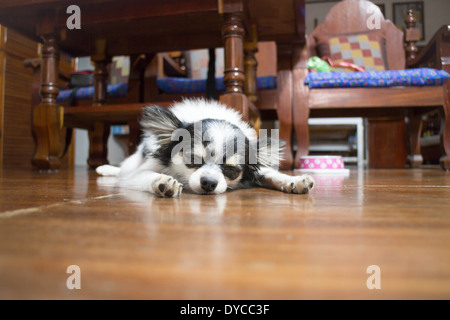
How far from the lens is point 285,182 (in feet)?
3.65

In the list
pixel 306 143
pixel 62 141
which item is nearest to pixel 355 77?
pixel 306 143

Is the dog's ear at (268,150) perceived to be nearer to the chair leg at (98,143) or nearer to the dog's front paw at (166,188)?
the dog's front paw at (166,188)

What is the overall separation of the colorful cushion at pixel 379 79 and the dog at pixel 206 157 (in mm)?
1341

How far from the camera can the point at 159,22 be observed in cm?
215

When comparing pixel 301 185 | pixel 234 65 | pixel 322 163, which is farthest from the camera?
pixel 322 163

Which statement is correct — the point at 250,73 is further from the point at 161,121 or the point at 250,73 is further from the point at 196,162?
the point at 196,162

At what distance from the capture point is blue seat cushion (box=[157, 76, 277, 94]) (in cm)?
262

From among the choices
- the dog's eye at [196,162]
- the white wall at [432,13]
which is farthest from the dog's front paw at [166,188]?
the white wall at [432,13]

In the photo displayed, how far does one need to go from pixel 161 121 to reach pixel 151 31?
4.46 ft

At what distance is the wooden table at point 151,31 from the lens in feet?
5.84

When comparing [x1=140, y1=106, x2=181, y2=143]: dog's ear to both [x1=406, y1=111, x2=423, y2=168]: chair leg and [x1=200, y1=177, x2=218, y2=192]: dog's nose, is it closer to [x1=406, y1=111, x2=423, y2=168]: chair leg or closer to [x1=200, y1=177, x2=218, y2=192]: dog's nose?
[x1=200, y1=177, x2=218, y2=192]: dog's nose

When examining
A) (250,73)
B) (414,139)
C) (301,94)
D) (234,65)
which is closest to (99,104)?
(250,73)

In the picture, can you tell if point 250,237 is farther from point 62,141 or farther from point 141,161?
point 62,141

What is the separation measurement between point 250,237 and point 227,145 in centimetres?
75
